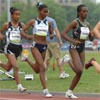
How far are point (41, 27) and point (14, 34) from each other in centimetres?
100

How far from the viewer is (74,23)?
11422 millimetres

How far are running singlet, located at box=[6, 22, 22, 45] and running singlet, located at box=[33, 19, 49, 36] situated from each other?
809mm

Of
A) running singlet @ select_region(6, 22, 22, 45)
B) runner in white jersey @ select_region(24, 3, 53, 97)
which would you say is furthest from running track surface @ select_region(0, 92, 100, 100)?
running singlet @ select_region(6, 22, 22, 45)

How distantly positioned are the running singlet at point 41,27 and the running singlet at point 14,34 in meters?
0.81

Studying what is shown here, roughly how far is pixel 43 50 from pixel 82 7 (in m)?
1.39

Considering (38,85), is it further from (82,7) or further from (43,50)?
(82,7)

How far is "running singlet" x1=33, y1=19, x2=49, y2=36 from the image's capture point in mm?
11859

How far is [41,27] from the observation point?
11.9 m

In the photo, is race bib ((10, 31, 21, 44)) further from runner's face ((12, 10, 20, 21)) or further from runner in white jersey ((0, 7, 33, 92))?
runner's face ((12, 10, 20, 21))

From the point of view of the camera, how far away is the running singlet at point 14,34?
1261 centimetres

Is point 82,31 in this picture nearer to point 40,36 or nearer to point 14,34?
point 40,36

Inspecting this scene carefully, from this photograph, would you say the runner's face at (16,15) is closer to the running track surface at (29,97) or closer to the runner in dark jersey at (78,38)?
the runner in dark jersey at (78,38)

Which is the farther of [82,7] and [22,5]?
[22,5]

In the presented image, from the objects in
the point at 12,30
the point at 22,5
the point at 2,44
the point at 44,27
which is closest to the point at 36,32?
the point at 44,27
